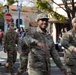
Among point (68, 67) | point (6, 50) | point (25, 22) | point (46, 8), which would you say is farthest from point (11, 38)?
point (25, 22)

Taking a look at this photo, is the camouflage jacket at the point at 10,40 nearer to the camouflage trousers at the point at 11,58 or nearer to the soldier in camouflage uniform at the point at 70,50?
the camouflage trousers at the point at 11,58

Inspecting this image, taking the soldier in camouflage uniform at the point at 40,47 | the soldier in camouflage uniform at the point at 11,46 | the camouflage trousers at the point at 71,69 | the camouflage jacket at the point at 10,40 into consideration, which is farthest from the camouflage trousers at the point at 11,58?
the soldier in camouflage uniform at the point at 40,47

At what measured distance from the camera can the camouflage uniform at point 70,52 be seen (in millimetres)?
5887

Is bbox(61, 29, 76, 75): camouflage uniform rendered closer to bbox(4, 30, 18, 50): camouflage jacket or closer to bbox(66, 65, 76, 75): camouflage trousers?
bbox(66, 65, 76, 75): camouflage trousers

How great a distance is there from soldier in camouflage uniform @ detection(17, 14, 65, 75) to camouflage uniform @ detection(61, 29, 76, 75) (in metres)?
0.37

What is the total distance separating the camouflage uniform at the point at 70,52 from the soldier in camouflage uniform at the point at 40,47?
366mm

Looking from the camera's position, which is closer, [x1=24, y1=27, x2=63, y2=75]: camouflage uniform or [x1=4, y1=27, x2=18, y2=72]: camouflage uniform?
[x1=24, y1=27, x2=63, y2=75]: camouflage uniform

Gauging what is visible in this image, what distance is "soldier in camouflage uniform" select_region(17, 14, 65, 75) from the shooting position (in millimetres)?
5496

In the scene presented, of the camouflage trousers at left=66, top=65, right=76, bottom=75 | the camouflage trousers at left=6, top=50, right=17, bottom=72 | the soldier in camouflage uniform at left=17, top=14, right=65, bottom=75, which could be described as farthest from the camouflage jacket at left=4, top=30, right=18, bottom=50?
the soldier in camouflage uniform at left=17, top=14, right=65, bottom=75

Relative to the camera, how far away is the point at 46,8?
71.1ft

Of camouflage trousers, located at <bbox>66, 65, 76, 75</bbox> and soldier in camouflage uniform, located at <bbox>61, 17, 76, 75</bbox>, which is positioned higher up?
soldier in camouflage uniform, located at <bbox>61, 17, 76, 75</bbox>

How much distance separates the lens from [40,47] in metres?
5.51

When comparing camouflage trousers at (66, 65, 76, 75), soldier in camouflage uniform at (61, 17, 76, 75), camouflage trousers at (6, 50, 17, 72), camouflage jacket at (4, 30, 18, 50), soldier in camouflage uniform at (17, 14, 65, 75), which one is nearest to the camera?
soldier in camouflage uniform at (17, 14, 65, 75)

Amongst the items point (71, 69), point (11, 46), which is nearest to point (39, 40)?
point (71, 69)
